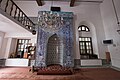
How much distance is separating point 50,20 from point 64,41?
2.20m

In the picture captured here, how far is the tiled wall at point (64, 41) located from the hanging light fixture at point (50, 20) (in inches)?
10.9

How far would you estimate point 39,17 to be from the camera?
21.3 ft

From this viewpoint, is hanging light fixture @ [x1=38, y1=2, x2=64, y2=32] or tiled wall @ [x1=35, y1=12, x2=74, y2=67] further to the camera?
hanging light fixture @ [x1=38, y1=2, x2=64, y2=32]

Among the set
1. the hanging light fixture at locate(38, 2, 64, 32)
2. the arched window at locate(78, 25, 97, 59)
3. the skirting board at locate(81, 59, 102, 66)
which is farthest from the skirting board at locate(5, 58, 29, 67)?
the arched window at locate(78, 25, 97, 59)

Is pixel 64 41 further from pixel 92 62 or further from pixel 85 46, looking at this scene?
pixel 92 62

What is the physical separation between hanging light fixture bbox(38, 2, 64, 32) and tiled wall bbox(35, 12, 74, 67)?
28 centimetres

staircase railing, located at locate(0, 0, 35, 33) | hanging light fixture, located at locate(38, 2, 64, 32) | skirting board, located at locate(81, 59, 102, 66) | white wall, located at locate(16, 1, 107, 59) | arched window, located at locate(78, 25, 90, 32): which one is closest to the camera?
staircase railing, located at locate(0, 0, 35, 33)

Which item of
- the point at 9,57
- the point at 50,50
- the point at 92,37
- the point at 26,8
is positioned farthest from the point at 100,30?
the point at 9,57

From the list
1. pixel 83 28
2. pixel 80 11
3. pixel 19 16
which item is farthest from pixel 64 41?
pixel 19 16

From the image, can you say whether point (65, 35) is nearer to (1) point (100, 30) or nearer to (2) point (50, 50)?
(2) point (50, 50)

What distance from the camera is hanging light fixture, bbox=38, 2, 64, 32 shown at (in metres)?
6.39

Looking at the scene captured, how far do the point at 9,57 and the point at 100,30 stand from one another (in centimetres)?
818

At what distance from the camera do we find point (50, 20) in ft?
21.2

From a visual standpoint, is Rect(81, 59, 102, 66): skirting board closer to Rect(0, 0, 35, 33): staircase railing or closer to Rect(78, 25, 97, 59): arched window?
Rect(78, 25, 97, 59): arched window
